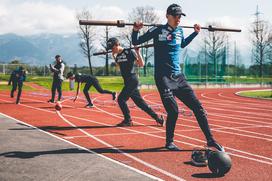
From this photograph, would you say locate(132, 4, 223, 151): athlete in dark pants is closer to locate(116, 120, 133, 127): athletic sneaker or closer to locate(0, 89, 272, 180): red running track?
locate(0, 89, 272, 180): red running track

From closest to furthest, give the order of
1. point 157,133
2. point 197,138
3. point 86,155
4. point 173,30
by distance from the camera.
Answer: point 86,155 < point 173,30 < point 197,138 < point 157,133

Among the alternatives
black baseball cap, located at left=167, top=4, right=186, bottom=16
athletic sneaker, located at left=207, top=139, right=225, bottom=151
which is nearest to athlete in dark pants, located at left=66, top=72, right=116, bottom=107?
black baseball cap, located at left=167, top=4, right=186, bottom=16

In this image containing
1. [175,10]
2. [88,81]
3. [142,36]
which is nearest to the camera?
[175,10]

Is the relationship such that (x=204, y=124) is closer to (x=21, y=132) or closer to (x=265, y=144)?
(x=265, y=144)

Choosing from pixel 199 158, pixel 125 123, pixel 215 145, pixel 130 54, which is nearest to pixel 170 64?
pixel 215 145

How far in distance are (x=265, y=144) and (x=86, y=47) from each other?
6316 cm

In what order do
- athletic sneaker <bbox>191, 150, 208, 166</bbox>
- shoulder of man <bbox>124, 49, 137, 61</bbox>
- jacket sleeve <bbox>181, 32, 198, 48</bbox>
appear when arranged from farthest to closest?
shoulder of man <bbox>124, 49, 137, 61</bbox> → jacket sleeve <bbox>181, 32, 198, 48</bbox> → athletic sneaker <bbox>191, 150, 208, 166</bbox>

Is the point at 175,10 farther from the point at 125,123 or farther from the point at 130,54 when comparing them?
the point at 125,123

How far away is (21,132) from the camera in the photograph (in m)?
8.61

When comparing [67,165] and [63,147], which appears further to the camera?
[63,147]

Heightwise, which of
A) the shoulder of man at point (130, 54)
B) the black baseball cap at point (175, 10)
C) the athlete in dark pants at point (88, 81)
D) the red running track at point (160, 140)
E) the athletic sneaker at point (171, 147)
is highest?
the black baseball cap at point (175, 10)

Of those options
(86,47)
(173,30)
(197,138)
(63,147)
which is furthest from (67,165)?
(86,47)

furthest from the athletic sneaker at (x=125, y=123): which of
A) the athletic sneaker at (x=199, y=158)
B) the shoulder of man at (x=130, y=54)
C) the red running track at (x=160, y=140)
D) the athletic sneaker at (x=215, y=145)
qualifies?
the athletic sneaker at (x=199, y=158)

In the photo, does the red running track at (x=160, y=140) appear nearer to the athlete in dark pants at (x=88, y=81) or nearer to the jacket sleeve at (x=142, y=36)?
the jacket sleeve at (x=142, y=36)
